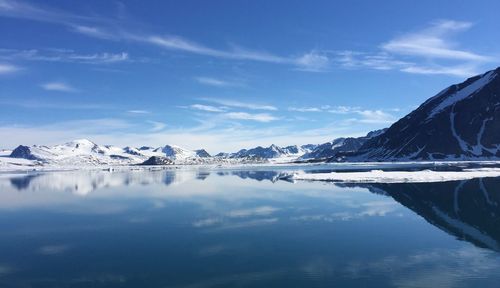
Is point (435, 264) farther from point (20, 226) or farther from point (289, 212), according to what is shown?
point (20, 226)

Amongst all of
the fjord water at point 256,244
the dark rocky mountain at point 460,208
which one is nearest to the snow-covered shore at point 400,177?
the dark rocky mountain at point 460,208

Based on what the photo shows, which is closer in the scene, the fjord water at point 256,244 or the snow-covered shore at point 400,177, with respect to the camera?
the fjord water at point 256,244

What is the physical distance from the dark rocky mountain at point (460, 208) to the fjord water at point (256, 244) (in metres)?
0.16

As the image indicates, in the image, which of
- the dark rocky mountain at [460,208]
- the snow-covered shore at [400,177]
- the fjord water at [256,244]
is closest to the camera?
the fjord water at [256,244]

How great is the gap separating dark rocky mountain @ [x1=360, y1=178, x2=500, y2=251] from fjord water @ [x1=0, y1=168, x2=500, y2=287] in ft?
0.52

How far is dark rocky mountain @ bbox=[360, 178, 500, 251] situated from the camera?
3422 centimetres

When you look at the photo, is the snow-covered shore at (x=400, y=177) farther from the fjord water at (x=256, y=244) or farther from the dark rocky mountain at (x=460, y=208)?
the fjord water at (x=256, y=244)

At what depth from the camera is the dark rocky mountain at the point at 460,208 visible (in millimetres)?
34219

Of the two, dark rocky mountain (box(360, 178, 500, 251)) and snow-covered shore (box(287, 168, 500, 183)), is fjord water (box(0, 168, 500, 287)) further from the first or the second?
snow-covered shore (box(287, 168, 500, 183))

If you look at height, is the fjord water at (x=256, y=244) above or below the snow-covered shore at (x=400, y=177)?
below

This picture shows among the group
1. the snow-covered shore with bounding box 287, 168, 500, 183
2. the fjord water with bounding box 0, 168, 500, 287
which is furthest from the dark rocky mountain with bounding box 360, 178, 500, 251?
the snow-covered shore with bounding box 287, 168, 500, 183

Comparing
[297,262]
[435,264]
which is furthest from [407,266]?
[297,262]

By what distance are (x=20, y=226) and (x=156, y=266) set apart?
2322cm

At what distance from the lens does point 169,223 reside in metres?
41.5
